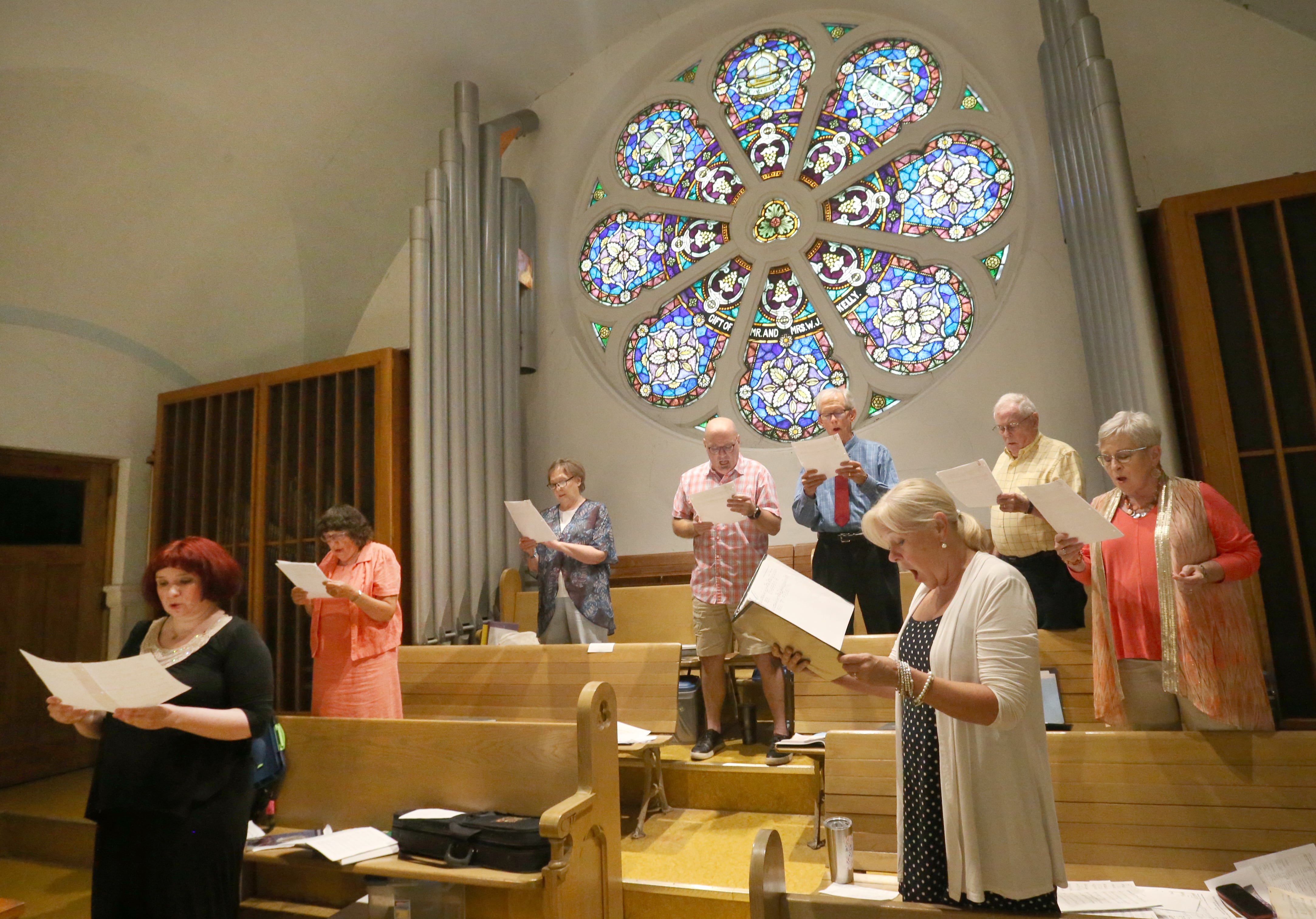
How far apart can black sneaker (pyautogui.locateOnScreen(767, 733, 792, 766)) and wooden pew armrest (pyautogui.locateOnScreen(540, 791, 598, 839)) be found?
1.00 m

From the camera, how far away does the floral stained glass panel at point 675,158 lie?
5.38 metres

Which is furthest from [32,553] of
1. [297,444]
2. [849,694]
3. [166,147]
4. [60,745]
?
[849,694]

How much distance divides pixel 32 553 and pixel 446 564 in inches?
94.1

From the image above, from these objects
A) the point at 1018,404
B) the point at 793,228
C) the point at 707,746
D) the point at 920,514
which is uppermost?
the point at 793,228

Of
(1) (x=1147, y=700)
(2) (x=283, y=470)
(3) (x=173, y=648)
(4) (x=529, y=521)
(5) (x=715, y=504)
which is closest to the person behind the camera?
(3) (x=173, y=648)

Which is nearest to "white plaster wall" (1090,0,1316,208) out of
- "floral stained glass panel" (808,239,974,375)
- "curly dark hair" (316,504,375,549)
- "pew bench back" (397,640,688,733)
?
"floral stained glass panel" (808,239,974,375)

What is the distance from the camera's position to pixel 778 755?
10.3 feet

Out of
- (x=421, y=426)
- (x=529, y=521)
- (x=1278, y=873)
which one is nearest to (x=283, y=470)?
(x=421, y=426)

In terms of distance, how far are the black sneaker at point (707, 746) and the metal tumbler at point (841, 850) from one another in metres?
1.31

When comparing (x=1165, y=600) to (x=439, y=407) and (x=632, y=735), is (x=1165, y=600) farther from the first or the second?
(x=439, y=407)

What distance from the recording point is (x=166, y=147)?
4.58 m

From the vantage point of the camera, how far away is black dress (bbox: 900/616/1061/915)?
1454mm

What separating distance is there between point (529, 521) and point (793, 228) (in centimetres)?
272

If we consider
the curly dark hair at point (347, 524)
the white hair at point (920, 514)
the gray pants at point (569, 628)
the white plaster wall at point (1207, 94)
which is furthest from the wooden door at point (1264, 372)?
the curly dark hair at point (347, 524)
